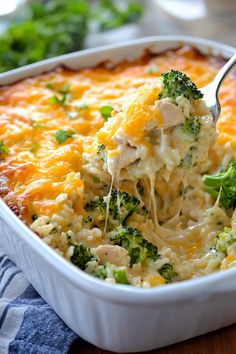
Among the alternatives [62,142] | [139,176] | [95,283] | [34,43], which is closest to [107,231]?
[139,176]

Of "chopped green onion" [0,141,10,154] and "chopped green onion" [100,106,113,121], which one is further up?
"chopped green onion" [0,141,10,154]

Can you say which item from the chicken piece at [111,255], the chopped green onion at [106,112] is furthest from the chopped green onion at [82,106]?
the chicken piece at [111,255]

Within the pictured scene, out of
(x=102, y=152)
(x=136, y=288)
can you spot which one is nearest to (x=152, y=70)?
(x=102, y=152)

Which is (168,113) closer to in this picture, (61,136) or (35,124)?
(61,136)

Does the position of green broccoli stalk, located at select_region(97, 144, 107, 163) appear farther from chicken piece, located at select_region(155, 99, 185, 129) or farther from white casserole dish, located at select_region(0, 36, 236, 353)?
white casserole dish, located at select_region(0, 36, 236, 353)

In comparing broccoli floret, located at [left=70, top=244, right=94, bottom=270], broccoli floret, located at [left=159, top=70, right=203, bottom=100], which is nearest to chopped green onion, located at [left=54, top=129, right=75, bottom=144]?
broccoli floret, located at [left=159, top=70, right=203, bottom=100]

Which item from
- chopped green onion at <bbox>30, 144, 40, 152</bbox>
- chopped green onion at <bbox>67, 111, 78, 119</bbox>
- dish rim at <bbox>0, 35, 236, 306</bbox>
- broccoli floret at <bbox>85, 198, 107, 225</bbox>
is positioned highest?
dish rim at <bbox>0, 35, 236, 306</bbox>

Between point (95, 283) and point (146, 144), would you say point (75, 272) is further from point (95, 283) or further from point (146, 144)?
point (146, 144)

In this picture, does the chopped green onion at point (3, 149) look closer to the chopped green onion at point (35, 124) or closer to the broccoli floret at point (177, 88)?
A: the chopped green onion at point (35, 124)
